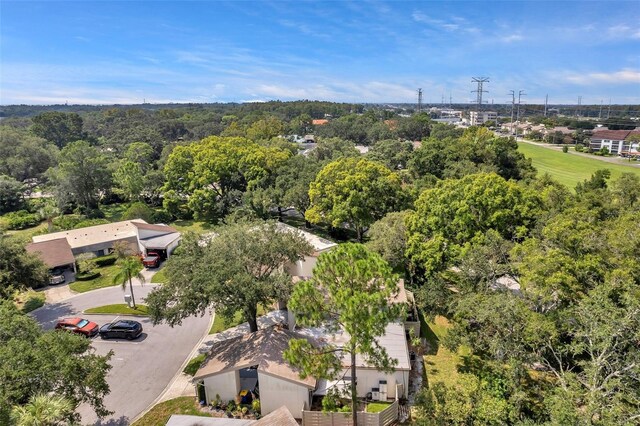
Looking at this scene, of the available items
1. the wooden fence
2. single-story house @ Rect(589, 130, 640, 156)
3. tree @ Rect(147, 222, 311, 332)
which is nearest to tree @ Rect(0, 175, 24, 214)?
tree @ Rect(147, 222, 311, 332)

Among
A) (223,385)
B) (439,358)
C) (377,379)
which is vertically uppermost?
(223,385)

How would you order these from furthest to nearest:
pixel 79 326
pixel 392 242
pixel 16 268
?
pixel 392 242 < pixel 16 268 < pixel 79 326

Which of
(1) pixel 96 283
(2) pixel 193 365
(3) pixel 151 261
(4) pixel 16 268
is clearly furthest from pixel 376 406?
(1) pixel 96 283

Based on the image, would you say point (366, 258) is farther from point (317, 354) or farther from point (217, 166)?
point (217, 166)

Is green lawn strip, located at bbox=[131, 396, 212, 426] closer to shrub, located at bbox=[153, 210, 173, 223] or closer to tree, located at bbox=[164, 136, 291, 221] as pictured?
tree, located at bbox=[164, 136, 291, 221]

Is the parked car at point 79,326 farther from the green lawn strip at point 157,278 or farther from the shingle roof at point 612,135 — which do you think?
the shingle roof at point 612,135

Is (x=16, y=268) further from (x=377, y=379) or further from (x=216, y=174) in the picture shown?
(x=216, y=174)

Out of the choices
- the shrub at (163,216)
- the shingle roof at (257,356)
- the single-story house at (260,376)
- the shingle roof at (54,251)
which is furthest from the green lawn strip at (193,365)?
the shrub at (163,216)

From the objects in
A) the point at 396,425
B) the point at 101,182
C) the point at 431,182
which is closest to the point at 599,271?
the point at 396,425
